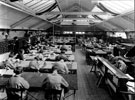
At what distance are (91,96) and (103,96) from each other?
45cm

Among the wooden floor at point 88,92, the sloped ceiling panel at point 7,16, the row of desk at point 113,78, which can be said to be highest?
the sloped ceiling panel at point 7,16

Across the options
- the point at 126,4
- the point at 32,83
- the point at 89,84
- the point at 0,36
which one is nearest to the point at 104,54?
the point at 126,4

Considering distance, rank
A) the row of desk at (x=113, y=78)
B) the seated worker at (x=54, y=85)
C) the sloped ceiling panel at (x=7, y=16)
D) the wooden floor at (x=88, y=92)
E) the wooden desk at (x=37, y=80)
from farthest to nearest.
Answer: the sloped ceiling panel at (x=7, y=16) < the wooden floor at (x=88, y=92) < the row of desk at (x=113, y=78) < the wooden desk at (x=37, y=80) < the seated worker at (x=54, y=85)

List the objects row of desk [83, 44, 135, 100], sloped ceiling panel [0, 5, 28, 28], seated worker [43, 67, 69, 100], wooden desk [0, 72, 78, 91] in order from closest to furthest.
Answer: seated worker [43, 67, 69, 100], wooden desk [0, 72, 78, 91], row of desk [83, 44, 135, 100], sloped ceiling panel [0, 5, 28, 28]

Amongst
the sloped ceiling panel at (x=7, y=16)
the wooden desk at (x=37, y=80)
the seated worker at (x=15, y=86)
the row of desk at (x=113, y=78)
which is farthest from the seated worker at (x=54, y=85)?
the sloped ceiling panel at (x=7, y=16)

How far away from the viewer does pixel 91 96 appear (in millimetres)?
6113

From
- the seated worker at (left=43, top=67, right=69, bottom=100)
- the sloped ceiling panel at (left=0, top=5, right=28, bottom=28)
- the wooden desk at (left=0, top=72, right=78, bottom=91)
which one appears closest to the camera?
the seated worker at (left=43, top=67, right=69, bottom=100)

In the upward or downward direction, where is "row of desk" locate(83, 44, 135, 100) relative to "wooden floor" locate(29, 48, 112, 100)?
upward

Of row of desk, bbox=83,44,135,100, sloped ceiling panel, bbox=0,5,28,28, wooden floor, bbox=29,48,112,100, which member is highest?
sloped ceiling panel, bbox=0,5,28,28

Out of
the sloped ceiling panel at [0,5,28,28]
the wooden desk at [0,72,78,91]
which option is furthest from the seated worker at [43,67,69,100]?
the sloped ceiling panel at [0,5,28,28]

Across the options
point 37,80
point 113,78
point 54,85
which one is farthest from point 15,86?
point 113,78

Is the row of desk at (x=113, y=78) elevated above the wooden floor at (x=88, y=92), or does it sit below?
above

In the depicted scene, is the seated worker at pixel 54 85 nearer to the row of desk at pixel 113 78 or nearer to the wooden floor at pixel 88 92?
the row of desk at pixel 113 78

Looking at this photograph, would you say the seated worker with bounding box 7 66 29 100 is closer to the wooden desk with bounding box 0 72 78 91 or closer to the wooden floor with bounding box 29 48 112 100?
the wooden desk with bounding box 0 72 78 91
